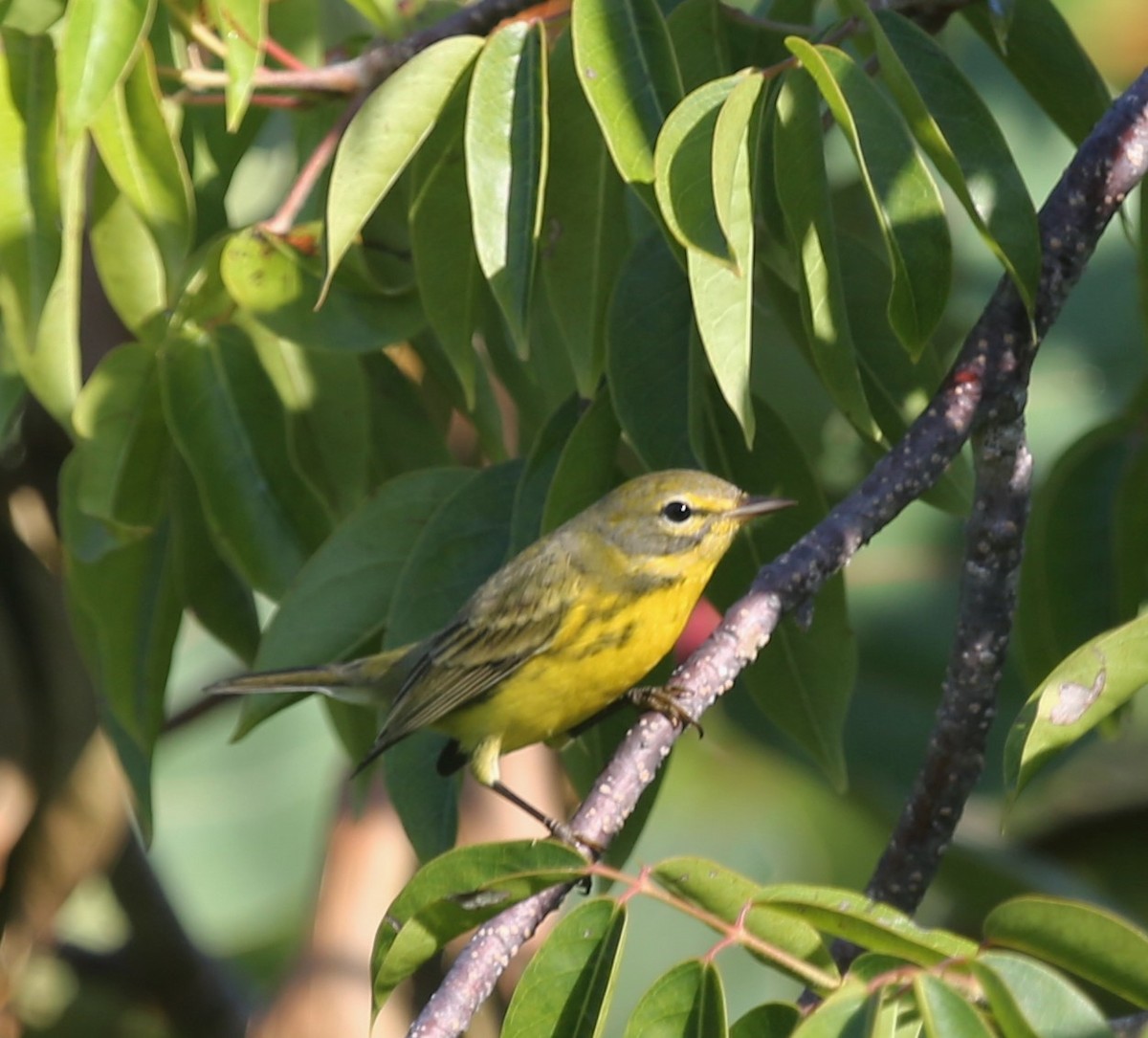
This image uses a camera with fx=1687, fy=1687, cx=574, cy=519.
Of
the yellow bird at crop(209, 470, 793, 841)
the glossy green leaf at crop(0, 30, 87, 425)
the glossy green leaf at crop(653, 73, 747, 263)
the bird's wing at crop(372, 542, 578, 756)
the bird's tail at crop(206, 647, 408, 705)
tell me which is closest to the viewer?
the glossy green leaf at crop(653, 73, 747, 263)

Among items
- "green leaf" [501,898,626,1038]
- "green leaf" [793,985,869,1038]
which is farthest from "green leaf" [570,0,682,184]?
"green leaf" [793,985,869,1038]

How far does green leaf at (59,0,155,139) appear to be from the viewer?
197 cm

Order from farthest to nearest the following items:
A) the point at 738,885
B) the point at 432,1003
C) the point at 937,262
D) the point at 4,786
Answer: the point at 4,786 → the point at 937,262 → the point at 432,1003 → the point at 738,885

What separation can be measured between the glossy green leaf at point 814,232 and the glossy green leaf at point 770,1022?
2.56 ft

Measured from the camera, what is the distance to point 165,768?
19.7 feet

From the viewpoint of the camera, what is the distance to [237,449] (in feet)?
7.77

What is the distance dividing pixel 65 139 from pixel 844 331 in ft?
3.17

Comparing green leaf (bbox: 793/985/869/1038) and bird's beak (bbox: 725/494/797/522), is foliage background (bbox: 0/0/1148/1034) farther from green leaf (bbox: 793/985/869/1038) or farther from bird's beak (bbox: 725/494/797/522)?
green leaf (bbox: 793/985/869/1038)

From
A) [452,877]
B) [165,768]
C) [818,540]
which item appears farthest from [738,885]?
[165,768]

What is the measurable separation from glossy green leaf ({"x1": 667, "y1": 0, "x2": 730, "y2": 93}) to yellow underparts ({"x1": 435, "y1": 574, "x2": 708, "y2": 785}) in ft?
3.05

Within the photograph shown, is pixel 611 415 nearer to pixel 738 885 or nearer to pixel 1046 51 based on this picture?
pixel 1046 51

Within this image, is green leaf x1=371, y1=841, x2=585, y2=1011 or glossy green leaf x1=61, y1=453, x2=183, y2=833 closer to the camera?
green leaf x1=371, y1=841, x2=585, y2=1011

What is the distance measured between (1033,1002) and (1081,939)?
0.09 m

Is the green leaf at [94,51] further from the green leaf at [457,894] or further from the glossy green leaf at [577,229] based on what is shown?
the green leaf at [457,894]
